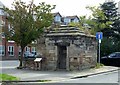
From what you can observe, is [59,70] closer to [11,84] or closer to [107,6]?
[11,84]

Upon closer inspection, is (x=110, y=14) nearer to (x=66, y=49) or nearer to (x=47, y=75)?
(x=66, y=49)

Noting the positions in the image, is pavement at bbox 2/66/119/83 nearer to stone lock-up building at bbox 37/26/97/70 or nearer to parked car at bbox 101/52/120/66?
stone lock-up building at bbox 37/26/97/70

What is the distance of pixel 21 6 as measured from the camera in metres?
24.3

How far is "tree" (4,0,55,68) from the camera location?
78.5 feet

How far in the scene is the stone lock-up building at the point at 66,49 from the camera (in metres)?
23.0

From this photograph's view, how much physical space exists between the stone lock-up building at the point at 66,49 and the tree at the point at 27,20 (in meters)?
0.92

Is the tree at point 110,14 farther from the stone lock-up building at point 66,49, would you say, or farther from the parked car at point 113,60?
the stone lock-up building at point 66,49

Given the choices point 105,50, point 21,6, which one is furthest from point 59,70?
point 105,50

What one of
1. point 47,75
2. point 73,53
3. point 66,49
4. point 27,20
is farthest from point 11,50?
point 47,75

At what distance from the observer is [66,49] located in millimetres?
23297

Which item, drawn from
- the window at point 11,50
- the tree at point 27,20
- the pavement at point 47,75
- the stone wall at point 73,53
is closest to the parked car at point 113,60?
the stone wall at point 73,53

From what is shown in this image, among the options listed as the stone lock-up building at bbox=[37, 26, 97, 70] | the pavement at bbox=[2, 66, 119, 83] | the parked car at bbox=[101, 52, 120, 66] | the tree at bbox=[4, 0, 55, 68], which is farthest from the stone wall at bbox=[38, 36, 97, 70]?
the parked car at bbox=[101, 52, 120, 66]

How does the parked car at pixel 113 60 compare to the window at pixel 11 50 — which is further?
the window at pixel 11 50

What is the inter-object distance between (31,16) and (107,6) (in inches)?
1137
